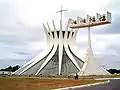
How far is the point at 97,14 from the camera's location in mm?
47125

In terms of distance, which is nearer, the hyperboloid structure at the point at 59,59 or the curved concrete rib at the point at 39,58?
the hyperboloid structure at the point at 59,59

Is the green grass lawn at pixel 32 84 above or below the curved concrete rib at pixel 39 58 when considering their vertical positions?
below

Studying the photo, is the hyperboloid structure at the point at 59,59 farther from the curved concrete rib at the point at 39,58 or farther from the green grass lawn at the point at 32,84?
the green grass lawn at the point at 32,84

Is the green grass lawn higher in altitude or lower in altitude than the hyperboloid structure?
lower

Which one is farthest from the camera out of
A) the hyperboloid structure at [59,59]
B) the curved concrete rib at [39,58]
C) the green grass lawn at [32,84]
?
the curved concrete rib at [39,58]

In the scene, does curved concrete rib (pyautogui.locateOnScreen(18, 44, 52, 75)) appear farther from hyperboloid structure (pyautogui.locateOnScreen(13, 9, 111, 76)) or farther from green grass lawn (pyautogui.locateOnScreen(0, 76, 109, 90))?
green grass lawn (pyautogui.locateOnScreen(0, 76, 109, 90))

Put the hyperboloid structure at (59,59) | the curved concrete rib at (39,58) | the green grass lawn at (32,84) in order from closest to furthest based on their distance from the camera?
1. the green grass lawn at (32,84)
2. the hyperboloid structure at (59,59)
3. the curved concrete rib at (39,58)

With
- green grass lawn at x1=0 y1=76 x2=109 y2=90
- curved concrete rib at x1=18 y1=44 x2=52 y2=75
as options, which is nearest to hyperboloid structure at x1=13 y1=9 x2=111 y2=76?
curved concrete rib at x1=18 y1=44 x2=52 y2=75

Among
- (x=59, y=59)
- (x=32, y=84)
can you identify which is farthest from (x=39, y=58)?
(x=32, y=84)

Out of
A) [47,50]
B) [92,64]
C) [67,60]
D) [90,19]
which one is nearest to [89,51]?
[92,64]

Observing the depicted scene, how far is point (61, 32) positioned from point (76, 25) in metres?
12.3

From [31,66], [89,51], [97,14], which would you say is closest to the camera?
[97,14]

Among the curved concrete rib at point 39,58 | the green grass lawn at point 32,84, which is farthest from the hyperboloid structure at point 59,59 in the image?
the green grass lawn at point 32,84

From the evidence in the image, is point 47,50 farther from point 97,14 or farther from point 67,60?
point 97,14
